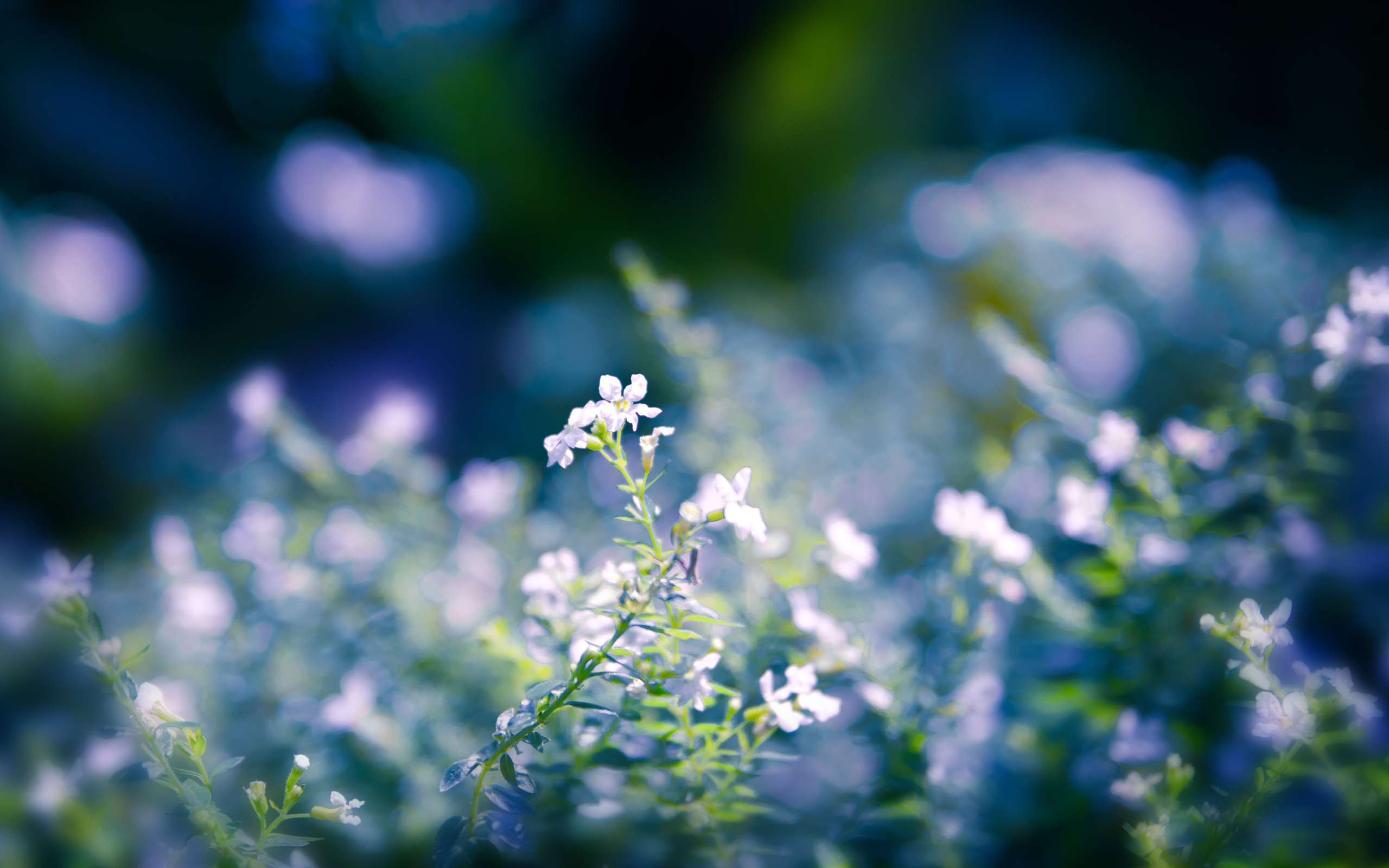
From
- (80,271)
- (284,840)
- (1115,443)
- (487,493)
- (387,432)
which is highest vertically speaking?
(80,271)

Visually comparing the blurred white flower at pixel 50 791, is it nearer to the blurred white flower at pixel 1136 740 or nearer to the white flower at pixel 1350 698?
the blurred white flower at pixel 1136 740

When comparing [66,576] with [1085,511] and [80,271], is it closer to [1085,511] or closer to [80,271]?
[1085,511]

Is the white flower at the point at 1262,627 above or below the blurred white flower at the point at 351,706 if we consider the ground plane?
below

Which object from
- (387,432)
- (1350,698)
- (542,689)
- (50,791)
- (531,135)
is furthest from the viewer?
(531,135)

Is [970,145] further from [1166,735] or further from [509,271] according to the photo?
[1166,735]

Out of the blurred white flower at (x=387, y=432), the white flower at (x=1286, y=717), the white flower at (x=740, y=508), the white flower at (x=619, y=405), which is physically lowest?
the white flower at (x=1286, y=717)

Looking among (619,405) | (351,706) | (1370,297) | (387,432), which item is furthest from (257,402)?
(1370,297)

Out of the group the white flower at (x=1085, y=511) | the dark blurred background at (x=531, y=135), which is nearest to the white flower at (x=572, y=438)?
the white flower at (x=1085, y=511)
